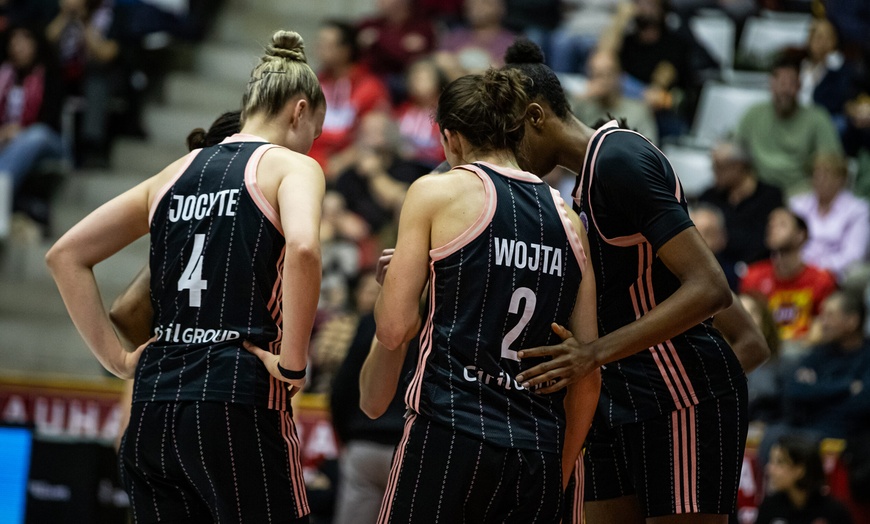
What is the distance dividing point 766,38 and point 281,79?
9002 mm

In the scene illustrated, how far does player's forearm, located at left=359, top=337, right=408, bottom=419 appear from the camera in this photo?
3.73 m

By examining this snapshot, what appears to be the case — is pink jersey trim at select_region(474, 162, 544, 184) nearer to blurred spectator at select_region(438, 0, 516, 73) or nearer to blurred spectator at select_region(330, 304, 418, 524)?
blurred spectator at select_region(330, 304, 418, 524)

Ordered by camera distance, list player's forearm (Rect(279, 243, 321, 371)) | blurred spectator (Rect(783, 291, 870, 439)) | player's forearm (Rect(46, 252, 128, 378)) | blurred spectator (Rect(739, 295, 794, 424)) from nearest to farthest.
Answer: player's forearm (Rect(279, 243, 321, 371)) < player's forearm (Rect(46, 252, 128, 378)) < blurred spectator (Rect(783, 291, 870, 439)) < blurred spectator (Rect(739, 295, 794, 424))

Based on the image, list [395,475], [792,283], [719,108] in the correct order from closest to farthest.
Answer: [395,475] → [792,283] → [719,108]

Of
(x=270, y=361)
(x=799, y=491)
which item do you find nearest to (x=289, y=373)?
(x=270, y=361)

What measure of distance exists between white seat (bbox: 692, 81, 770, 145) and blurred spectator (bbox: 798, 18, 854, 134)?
0.51 meters

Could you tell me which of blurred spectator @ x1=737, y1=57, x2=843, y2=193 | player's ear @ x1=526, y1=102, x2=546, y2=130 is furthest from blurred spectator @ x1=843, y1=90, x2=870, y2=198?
player's ear @ x1=526, y1=102, x2=546, y2=130

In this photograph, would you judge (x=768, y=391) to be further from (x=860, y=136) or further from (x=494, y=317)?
(x=494, y=317)

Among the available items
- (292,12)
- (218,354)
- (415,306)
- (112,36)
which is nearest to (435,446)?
(415,306)

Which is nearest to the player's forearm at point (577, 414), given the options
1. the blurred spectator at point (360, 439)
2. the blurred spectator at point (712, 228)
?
the blurred spectator at point (360, 439)

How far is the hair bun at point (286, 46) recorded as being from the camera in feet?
12.8

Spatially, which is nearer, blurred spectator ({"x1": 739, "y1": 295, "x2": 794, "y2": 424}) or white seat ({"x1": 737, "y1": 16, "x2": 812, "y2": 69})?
blurred spectator ({"x1": 739, "y1": 295, "x2": 794, "y2": 424})

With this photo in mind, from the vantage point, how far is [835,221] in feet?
32.0

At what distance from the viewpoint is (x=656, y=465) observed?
13.1 ft
